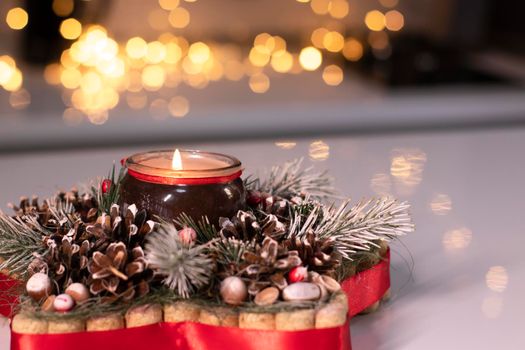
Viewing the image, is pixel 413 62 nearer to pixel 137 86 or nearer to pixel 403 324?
pixel 137 86

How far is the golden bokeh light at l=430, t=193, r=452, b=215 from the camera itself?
0.93 m

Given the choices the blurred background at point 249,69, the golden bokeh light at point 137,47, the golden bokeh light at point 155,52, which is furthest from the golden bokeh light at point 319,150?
the golden bokeh light at point 137,47

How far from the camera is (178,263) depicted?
512mm

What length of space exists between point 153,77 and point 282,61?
0.50 metres

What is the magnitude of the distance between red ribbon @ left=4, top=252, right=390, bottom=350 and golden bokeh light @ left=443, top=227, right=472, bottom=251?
0.31 meters

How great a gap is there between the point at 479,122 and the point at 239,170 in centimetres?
112

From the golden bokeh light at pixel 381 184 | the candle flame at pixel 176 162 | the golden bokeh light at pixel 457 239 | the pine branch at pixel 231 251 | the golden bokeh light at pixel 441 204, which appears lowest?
the golden bokeh light at pixel 457 239

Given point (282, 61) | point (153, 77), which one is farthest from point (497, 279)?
point (282, 61)

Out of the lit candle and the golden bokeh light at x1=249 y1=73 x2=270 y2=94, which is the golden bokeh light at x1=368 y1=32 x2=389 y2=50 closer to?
the golden bokeh light at x1=249 y1=73 x2=270 y2=94

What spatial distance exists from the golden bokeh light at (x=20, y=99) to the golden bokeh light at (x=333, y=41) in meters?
0.98

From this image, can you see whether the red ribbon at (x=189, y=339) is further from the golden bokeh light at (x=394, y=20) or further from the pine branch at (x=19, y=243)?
the golden bokeh light at (x=394, y=20)

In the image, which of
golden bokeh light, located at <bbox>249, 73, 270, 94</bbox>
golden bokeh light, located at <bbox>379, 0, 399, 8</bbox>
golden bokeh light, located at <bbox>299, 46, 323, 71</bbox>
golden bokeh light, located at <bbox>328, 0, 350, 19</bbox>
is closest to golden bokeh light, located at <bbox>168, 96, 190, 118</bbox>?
golden bokeh light, located at <bbox>249, 73, 270, 94</bbox>

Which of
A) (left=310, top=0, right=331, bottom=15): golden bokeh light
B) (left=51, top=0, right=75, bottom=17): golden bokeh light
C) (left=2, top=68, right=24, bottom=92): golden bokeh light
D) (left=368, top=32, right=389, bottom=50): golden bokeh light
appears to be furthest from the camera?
(left=310, top=0, right=331, bottom=15): golden bokeh light

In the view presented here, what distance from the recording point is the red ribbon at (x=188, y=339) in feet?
1.66
